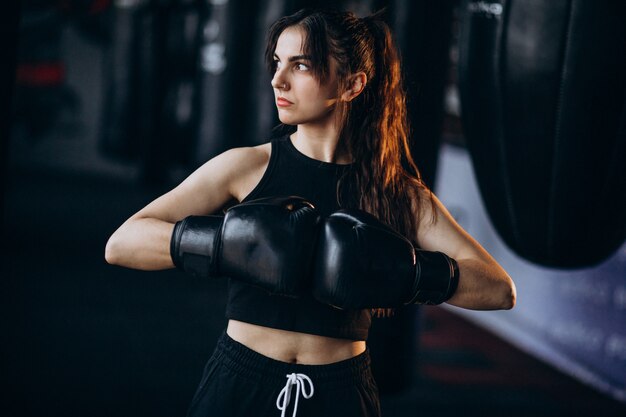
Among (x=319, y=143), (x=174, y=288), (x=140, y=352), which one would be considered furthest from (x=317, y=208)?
(x=174, y=288)

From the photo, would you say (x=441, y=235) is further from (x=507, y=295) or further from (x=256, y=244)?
A: (x=256, y=244)

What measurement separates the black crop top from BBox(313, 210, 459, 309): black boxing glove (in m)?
0.11

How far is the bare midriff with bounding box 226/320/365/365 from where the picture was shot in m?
1.01

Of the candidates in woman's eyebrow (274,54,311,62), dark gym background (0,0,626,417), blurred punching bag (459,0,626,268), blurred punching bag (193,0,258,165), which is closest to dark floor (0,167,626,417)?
dark gym background (0,0,626,417)

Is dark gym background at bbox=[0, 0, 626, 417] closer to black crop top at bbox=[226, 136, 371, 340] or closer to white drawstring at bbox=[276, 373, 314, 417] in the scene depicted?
black crop top at bbox=[226, 136, 371, 340]

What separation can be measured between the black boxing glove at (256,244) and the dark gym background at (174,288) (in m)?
0.39

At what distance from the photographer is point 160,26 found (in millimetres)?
4277

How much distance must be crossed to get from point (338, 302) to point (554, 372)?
2.99m

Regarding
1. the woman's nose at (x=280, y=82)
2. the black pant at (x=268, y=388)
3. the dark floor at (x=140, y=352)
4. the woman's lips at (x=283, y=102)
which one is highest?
the woman's nose at (x=280, y=82)

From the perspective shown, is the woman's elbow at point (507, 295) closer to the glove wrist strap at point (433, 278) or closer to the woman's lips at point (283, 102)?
the glove wrist strap at point (433, 278)

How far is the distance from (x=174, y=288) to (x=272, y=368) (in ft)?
10.6

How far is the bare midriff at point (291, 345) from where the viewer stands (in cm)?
101

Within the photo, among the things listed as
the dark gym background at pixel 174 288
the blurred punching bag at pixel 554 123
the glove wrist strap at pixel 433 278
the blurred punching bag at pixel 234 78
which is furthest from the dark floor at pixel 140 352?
the glove wrist strap at pixel 433 278

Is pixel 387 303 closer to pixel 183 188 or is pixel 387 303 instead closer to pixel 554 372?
pixel 183 188
